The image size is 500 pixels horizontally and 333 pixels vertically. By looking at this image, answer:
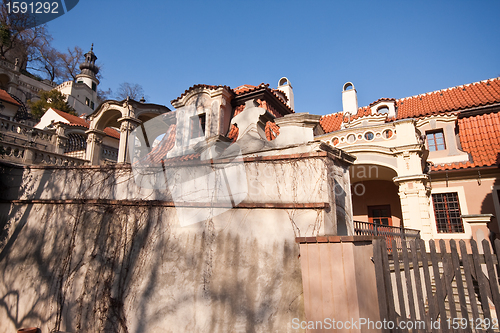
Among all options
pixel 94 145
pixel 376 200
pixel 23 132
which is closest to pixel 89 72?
pixel 23 132

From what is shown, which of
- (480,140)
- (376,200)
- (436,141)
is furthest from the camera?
(376,200)

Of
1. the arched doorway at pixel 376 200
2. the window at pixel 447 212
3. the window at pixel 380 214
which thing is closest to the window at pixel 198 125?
the arched doorway at pixel 376 200

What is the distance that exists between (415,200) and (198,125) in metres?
9.77

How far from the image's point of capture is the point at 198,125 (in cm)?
1312

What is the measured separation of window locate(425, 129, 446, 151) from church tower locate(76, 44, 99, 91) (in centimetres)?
4968

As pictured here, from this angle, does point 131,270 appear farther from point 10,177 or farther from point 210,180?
point 10,177

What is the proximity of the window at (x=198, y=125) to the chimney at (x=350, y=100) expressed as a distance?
32.1 feet

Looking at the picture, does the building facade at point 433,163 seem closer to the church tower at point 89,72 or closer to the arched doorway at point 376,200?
the arched doorway at point 376,200

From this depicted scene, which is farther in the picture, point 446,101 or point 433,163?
point 446,101

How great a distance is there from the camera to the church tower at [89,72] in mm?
45969

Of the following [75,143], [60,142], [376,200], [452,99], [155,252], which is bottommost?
[155,252]

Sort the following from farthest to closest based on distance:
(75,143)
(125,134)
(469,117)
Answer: (75,143)
(469,117)
(125,134)

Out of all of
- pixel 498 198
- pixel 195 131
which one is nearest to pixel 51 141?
pixel 195 131

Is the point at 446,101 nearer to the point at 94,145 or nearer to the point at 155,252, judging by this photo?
the point at 155,252
